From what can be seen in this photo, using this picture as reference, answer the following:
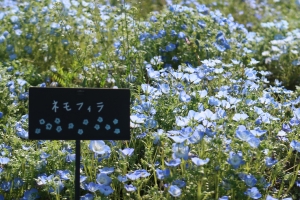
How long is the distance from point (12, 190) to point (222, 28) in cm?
248

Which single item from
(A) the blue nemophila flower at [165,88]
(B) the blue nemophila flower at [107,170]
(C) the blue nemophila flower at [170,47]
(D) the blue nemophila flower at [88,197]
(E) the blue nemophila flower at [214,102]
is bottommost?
(D) the blue nemophila flower at [88,197]

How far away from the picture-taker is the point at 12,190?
9.16 ft

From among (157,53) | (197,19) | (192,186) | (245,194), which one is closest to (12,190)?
(192,186)

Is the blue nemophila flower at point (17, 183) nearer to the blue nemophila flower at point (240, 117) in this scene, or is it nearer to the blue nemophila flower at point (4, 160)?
the blue nemophila flower at point (4, 160)

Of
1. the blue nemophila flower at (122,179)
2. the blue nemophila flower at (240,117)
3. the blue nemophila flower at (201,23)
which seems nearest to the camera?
the blue nemophila flower at (122,179)

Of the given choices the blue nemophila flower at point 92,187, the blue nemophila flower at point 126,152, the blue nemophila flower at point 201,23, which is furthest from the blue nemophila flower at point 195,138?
the blue nemophila flower at point 201,23

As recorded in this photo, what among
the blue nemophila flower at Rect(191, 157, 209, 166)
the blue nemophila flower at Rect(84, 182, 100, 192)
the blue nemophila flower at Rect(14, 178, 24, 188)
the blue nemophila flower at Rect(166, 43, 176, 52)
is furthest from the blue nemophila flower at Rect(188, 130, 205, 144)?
the blue nemophila flower at Rect(166, 43, 176, 52)

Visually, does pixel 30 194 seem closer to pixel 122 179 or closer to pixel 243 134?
pixel 122 179

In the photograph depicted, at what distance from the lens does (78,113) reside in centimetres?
250

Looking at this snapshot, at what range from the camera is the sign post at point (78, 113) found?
8.16 ft

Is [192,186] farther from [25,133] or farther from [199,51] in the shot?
[199,51]

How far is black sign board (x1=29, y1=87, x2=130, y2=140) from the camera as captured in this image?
249 cm

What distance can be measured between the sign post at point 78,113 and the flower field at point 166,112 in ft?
Result: 0.78

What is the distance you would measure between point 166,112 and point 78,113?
0.68m
